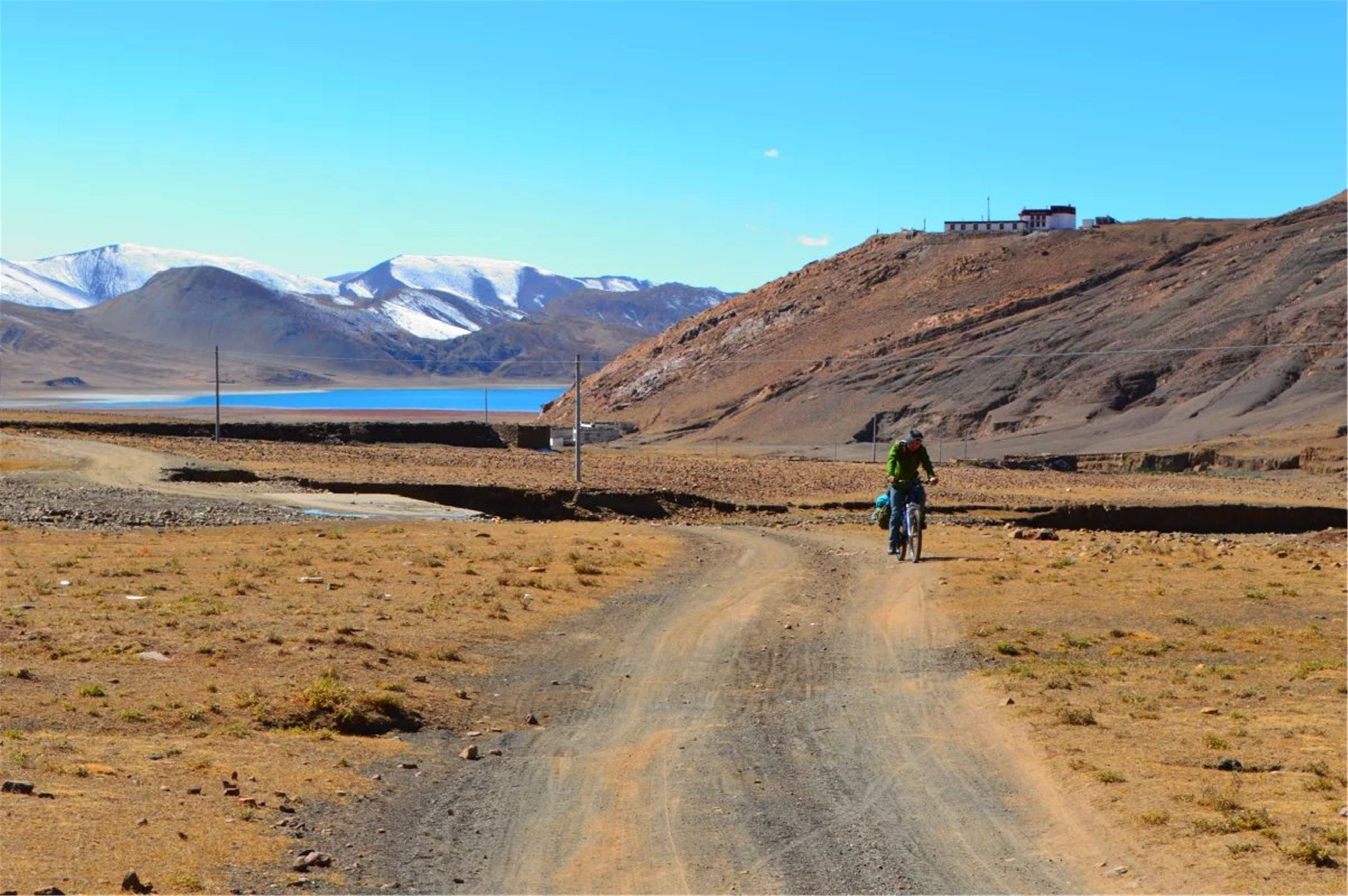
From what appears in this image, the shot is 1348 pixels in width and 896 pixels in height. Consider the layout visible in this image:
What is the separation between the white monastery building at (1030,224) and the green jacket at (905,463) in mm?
98164

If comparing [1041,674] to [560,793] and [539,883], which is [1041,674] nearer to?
[560,793]

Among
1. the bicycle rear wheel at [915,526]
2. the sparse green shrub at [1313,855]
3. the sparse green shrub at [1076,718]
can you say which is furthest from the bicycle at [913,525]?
the sparse green shrub at [1313,855]

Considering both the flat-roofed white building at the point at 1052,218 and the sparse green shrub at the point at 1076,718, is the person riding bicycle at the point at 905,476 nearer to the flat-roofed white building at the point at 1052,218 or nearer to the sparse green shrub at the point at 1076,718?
the sparse green shrub at the point at 1076,718

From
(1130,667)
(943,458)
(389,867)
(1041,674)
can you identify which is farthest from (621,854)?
(943,458)

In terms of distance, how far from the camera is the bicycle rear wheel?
22203 millimetres

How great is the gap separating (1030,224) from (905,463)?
10366 cm

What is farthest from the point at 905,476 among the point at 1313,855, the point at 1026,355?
the point at 1026,355

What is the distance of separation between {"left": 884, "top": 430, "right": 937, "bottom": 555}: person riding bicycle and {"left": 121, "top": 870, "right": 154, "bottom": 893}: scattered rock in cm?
1481

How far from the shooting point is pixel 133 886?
7.14 m

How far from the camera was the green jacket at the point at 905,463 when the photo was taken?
2144cm

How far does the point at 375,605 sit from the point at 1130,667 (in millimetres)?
8009

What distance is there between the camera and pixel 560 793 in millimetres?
9516

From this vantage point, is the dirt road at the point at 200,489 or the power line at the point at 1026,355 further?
the power line at the point at 1026,355

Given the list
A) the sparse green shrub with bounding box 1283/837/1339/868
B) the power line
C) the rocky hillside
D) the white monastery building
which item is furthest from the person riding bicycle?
the white monastery building
